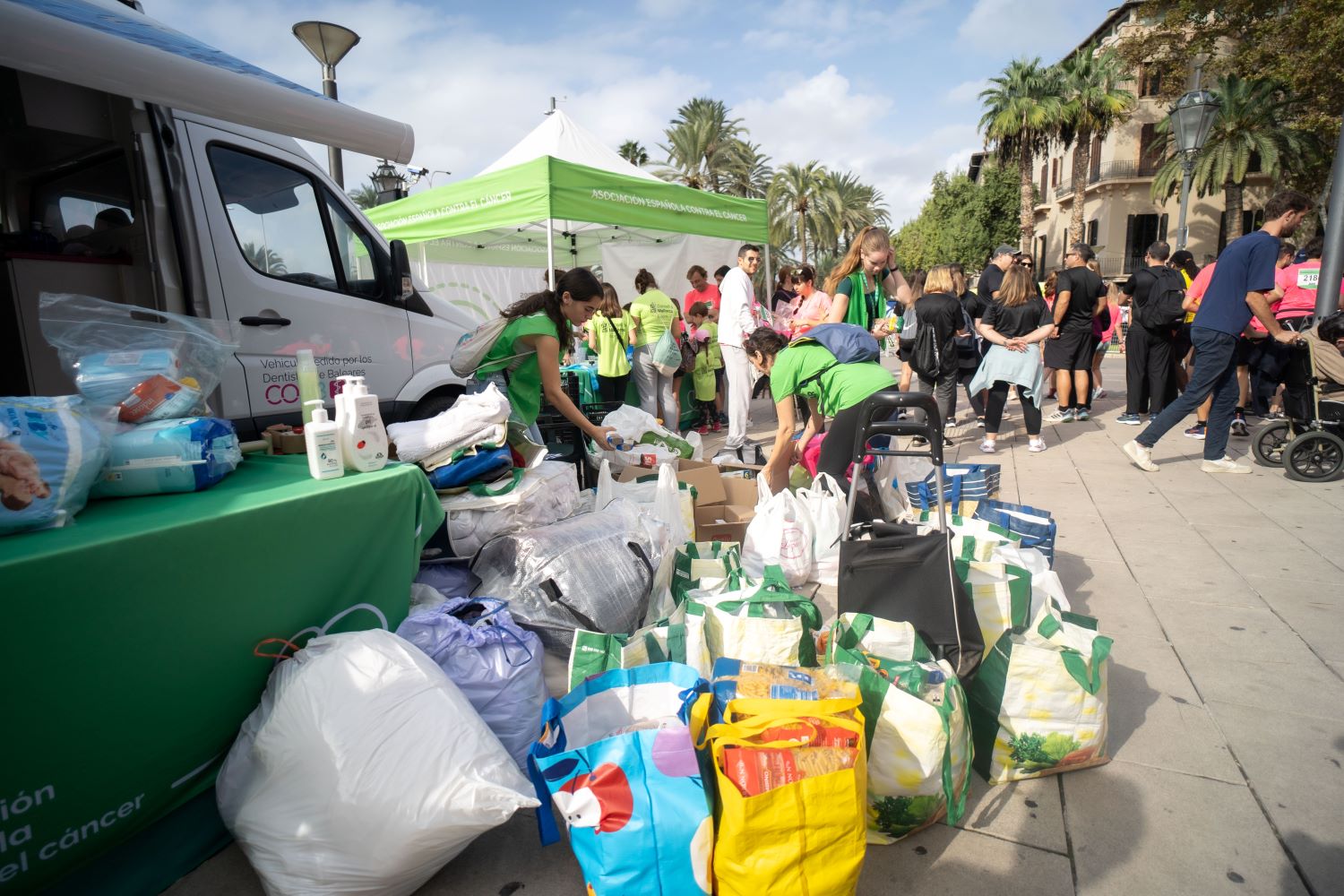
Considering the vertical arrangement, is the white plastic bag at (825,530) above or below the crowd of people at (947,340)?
below

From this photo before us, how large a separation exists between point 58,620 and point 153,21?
120 inches

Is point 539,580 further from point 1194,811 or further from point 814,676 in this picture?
point 1194,811

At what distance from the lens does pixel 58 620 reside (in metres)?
1.54

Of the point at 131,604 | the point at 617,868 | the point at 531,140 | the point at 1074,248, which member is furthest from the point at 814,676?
the point at 531,140

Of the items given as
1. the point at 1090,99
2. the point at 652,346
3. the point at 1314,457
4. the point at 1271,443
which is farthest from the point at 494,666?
the point at 1090,99

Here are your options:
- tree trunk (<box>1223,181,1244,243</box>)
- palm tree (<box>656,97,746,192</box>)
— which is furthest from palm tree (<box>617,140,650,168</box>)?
tree trunk (<box>1223,181,1244,243</box>)

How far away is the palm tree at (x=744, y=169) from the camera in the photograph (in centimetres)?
3666

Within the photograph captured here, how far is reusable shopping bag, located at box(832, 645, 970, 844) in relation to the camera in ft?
6.14

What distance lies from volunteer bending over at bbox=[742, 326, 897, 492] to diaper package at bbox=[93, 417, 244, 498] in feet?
8.68

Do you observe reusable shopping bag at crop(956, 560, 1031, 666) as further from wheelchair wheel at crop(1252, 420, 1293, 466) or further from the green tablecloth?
wheelchair wheel at crop(1252, 420, 1293, 466)

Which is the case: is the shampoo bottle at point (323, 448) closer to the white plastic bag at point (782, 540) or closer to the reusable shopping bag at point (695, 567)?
the reusable shopping bag at point (695, 567)

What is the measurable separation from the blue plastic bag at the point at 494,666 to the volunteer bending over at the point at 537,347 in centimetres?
153

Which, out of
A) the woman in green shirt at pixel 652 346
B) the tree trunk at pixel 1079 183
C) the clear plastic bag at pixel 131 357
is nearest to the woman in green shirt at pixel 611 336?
the woman in green shirt at pixel 652 346

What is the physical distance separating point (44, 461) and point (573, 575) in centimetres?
169
